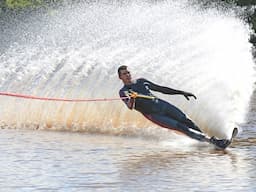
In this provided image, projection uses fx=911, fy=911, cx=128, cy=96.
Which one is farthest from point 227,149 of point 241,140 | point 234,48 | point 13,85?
point 13,85

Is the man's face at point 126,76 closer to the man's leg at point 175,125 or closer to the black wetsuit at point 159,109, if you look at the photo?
the black wetsuit at point 159,109

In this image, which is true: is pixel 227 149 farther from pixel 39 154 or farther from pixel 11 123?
pixel 11 123

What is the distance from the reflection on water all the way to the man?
0.27 meters

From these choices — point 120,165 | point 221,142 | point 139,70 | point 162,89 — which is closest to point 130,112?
point 139,70

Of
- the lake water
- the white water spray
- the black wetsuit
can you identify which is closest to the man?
the black wetsuit

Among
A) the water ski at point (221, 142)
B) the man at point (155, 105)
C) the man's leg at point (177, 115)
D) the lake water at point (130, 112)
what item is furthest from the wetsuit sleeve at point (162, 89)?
the water ski at point (221, 142)

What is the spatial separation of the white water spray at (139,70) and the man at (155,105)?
694mm

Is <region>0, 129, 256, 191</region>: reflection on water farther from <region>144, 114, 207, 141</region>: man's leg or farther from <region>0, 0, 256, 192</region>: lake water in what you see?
<region>144, 114, 207, 141</region>: man's leg

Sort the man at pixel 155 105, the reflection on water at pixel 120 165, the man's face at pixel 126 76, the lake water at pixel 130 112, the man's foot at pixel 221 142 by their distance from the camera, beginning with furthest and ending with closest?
the man's face at pixel 126 76 → the man at pixel 155 105 → the man's foot at pixel 221 142 → the lake water at pixel 130 112 → the reflection on water at pixel 120 165

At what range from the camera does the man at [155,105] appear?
1216cm

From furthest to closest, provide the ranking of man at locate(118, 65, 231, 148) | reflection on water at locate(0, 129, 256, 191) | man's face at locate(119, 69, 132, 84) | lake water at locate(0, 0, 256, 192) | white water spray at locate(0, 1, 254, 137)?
white water spray at locate(0, 1, 254, 137) < man's face at locate(119, 69, 132, 84) < man at locate(118, 65, 231, 148) < lake water at locate(0, 0, 256, 192) < reflection on water at locate(0, 129, 256, 191)

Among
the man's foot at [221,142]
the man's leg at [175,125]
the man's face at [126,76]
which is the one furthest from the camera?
the man's face at [126,76]

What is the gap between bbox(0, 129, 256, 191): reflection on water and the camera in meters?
8.95

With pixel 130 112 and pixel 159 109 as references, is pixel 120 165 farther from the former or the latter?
pixel 130 112
